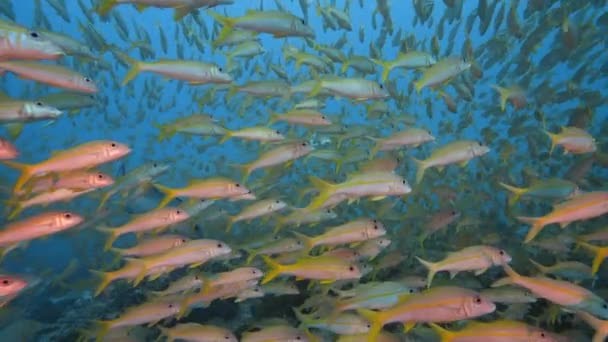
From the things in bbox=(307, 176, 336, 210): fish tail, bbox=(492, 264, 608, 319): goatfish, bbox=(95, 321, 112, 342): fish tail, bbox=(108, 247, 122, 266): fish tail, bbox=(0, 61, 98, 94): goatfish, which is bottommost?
bbox=(95, 321, 112, 342): fish tail

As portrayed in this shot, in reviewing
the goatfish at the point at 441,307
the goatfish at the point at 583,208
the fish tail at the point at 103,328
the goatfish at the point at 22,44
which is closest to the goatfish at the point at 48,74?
the goatfish at the point at 22,44

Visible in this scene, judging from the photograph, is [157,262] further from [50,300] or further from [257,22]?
[50,300]

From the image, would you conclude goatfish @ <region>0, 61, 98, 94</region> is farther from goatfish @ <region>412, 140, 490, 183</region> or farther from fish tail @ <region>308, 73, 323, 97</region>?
goatfish @ <region>412, 140, 490, 183</region>

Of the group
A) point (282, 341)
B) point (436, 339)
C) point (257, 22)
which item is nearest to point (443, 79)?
point (257, 22)

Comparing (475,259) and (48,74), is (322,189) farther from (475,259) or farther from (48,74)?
(48,74)

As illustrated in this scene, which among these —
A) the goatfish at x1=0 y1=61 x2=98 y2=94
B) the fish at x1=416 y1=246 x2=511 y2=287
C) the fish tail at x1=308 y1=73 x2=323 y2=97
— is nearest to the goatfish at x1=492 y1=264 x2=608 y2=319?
the fish at x1=416 y1=246 x2=511 y2=287

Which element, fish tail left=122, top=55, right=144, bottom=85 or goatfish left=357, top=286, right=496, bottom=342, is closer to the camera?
goatfish left=357, top=286, right=496, bottom=342

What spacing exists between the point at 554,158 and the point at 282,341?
28.3 ft

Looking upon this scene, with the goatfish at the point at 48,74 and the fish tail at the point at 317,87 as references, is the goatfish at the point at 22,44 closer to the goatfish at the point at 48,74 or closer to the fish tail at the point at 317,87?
the goatfish at the point at 48,74

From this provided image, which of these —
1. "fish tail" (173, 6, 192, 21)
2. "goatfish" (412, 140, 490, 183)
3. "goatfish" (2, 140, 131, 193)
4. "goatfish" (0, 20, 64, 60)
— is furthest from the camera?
"goatfish" (412, 140, 490, 183)

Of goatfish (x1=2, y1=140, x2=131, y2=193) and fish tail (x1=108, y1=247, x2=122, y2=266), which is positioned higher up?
goatfish (x1=2, y1=140, x2=131, y2=193)

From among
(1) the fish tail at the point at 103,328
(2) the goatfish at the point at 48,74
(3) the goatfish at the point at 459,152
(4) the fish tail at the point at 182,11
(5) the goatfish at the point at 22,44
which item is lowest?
(1) the fish tail at the point at 103,328

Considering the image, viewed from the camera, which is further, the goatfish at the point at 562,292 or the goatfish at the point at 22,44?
the goatfish at the point at 562,292

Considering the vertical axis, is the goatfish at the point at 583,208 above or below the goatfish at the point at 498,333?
above
